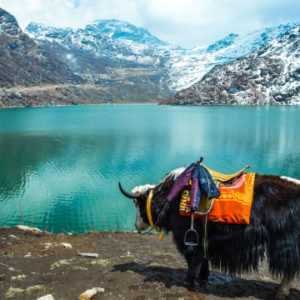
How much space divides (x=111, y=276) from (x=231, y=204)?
2152 millimetres

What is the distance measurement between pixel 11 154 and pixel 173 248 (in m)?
20.3

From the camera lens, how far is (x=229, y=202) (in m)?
3.49

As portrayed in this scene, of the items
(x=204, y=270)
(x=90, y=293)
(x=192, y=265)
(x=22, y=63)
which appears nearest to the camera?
(x=90, y=293)

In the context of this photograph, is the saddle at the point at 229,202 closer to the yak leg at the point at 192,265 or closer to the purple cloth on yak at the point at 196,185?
the purple cloth on yak at the point at 196,185

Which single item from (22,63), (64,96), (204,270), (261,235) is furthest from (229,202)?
(22,63)

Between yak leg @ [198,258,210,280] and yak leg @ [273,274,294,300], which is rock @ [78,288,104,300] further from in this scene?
yak leg @ [273,274,294,300]

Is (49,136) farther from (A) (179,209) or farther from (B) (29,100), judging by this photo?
(B) (29,100)

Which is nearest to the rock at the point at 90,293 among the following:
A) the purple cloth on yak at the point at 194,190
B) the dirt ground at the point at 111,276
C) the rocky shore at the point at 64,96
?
the dirt ground at the point at 111,276

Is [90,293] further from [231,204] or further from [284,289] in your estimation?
[284,289]

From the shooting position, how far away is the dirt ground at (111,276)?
343cm

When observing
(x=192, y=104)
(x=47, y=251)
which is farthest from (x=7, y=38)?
(x=47, y=251)

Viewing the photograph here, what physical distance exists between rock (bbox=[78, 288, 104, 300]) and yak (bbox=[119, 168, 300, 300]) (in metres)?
1.32

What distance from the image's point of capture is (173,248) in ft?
18.5

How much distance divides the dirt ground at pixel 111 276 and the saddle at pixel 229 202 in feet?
3.63
